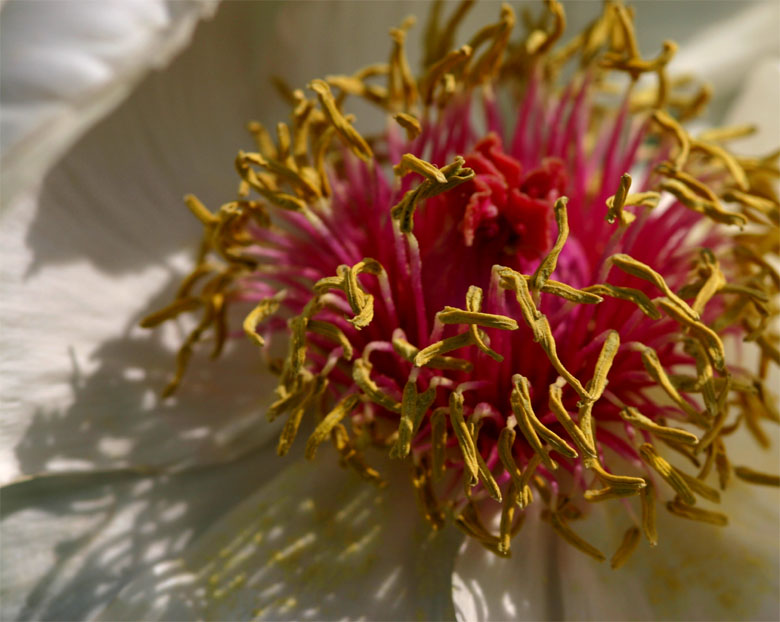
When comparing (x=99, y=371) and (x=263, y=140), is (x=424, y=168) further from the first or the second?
(x=99, y=371)

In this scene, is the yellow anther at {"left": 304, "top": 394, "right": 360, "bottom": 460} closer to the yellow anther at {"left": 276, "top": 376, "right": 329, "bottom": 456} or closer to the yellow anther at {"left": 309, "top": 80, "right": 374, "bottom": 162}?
the yellow anther at {"left": 276, "top": 376, "right": 329, "bottom": 456}

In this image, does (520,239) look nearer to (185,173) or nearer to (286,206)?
(286,206)

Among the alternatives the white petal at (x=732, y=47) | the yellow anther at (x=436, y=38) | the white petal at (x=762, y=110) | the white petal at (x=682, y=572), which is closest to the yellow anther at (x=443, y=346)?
the white petal at (x=682, y=572)

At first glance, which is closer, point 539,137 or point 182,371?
point 182,371

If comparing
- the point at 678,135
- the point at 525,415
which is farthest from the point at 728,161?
the point at 525,415

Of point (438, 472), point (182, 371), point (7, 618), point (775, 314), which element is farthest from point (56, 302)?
point (775, 314)

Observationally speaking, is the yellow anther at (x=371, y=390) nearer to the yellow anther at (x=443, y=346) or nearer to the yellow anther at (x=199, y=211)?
the yellow anther at (x=443, y=346)
